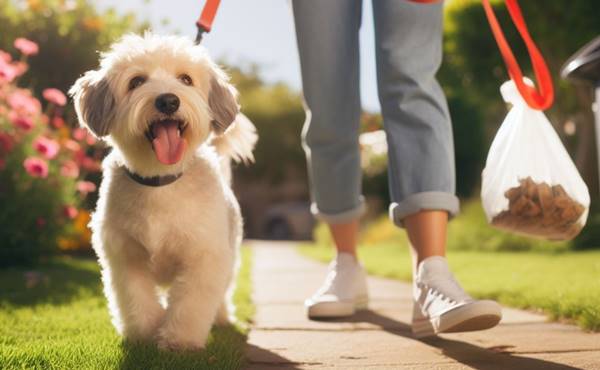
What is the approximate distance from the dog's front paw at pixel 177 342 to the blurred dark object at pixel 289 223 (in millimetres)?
18466

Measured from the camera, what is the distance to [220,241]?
8.21 ft

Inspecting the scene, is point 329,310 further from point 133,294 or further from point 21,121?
point 21,121

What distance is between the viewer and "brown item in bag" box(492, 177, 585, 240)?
267cm

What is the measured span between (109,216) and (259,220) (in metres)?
24.6

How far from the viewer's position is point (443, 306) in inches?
95.0

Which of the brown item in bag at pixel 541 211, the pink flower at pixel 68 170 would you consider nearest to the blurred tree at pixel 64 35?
the pink flower at pixel 68 170

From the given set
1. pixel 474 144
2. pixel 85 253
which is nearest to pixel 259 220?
pixel 474 144

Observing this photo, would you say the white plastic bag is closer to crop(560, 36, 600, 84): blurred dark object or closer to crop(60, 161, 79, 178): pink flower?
crop(560, 36, 600, 84): blurred dark object

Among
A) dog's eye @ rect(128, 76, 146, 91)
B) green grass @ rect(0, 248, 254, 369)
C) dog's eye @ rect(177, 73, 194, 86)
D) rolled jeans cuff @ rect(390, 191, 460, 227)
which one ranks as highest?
dog's eye @ rect(177, 73, 194, 86)

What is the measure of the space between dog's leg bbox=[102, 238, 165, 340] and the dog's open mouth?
1.16 ft

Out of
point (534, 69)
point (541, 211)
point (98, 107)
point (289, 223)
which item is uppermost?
point (534, 69)

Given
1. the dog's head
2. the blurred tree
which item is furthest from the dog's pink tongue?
the blurred tree

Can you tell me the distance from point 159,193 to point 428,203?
1.03m

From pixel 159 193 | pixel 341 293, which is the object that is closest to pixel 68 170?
pixel 341 293
